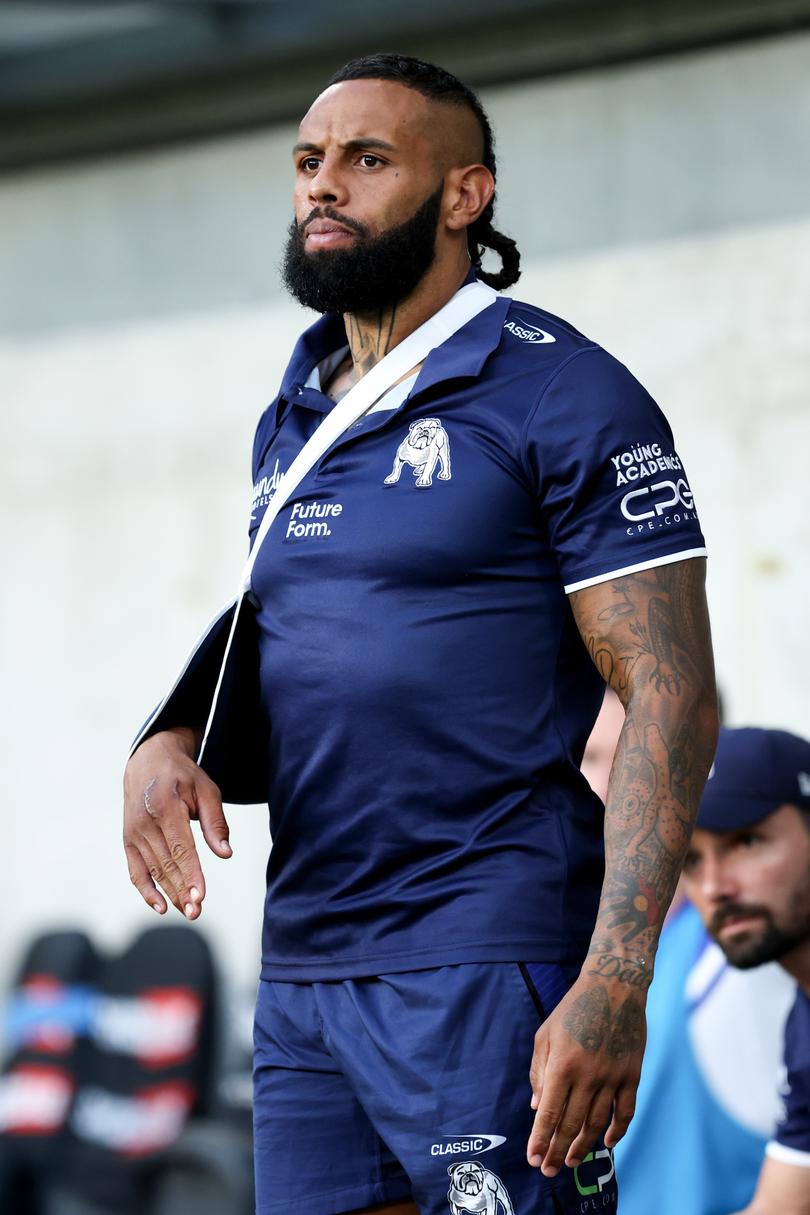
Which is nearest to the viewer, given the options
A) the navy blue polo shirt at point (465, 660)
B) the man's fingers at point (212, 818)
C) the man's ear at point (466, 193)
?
the navy blue polo shirt at point (465, 660)

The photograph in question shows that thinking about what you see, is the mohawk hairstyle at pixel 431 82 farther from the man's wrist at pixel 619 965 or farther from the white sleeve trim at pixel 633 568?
the man's wrist at pixel 619 965

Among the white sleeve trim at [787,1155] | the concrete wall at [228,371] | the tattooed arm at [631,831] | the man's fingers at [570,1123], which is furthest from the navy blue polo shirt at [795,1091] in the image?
the man's fingers at [570,1123]

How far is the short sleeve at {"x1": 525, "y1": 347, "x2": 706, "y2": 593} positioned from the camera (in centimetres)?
225

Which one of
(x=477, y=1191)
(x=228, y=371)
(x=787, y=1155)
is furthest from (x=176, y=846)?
(x=228, y=371)

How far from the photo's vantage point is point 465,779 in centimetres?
227

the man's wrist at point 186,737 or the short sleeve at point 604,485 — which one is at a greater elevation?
the short sleeve at point 604,485

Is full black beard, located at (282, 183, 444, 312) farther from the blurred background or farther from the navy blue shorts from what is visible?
the blurred background

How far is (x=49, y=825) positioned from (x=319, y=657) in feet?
16.4

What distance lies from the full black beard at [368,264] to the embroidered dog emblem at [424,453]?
27 cm

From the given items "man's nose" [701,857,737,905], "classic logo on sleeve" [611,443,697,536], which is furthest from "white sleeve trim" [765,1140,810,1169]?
"classic logo on sleeve" [611,443,697,536]

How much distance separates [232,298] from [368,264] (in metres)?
4.49

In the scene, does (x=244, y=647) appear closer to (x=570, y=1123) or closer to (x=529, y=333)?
(x=529, y=333)

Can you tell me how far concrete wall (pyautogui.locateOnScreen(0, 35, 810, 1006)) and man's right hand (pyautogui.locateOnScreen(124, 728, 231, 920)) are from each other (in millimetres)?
3638

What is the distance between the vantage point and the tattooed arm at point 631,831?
2.05m
